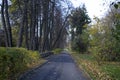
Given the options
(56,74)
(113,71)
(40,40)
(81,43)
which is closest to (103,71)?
(113,71)

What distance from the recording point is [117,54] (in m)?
40.5

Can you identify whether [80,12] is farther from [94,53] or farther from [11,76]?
[11,76]

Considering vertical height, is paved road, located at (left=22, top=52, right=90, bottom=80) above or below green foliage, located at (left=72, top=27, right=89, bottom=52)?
Result: below

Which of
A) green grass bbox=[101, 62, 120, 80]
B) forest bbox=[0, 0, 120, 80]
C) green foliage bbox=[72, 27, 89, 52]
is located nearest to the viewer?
forest bbox=[0, 0, 120, 80]

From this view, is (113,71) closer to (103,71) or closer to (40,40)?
(103,71)

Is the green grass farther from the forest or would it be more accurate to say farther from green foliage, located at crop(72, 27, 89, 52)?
green foliage, located at crop(72, 27, 89, 52)

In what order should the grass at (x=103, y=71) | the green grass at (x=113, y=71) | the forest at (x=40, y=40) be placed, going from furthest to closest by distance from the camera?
the green grass at (x=113, y=71) < the grass at (x=103, y=71) < the forest at (x=40, y=40)

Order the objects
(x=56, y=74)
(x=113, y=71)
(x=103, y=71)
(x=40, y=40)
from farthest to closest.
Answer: (x=40, y=40), (x=103, y=71), (x=113, y=71), (x=56, y=74)

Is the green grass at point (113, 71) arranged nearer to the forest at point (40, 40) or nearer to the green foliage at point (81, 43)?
the forest at point (40, 40)

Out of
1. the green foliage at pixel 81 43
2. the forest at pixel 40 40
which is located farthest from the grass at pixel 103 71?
the green foliage at pixel 81 43

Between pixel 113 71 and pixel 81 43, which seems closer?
pixel 113 71

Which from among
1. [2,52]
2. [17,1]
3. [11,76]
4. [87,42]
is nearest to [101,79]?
[11,76]

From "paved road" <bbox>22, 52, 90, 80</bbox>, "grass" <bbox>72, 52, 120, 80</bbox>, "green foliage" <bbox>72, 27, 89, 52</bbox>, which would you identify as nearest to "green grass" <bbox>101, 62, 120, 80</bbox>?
"grass" <bbox>72, 52, 120, 80</bbox>

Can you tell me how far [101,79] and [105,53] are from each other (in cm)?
2138
